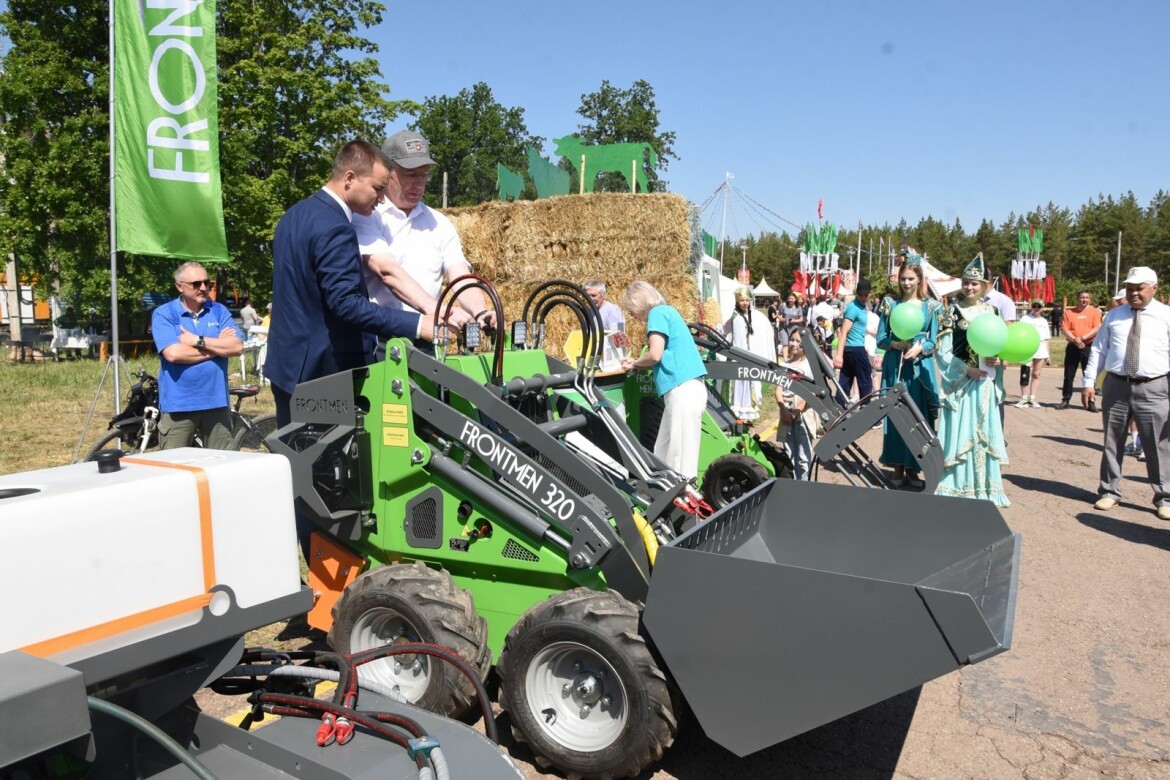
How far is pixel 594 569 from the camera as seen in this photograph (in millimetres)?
3590

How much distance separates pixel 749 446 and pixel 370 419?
14.3ft

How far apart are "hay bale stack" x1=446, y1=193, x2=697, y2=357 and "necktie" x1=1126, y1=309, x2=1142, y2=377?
18.0 feet

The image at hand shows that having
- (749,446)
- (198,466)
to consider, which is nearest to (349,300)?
(198,466)

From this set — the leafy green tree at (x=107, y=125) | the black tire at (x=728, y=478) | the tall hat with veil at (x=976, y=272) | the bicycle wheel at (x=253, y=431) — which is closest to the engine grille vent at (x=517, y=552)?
the black tire at (x=728, y=478)

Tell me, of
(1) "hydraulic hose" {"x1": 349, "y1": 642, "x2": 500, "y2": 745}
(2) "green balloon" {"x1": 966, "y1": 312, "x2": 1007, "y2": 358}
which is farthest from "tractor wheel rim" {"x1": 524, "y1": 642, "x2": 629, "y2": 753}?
(2) "green balloon" {"x1": 966, "y1": 312, "x2": 1007, "y2": 358}

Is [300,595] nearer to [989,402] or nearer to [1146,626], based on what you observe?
[1146,626]

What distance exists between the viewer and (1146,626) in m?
5.24

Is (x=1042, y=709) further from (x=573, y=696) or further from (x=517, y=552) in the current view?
(x=517, y=552)

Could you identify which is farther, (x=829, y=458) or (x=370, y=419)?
(x=829, y=458)

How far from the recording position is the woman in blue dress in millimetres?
8250

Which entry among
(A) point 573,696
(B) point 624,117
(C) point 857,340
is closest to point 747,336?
(C) point 857,340

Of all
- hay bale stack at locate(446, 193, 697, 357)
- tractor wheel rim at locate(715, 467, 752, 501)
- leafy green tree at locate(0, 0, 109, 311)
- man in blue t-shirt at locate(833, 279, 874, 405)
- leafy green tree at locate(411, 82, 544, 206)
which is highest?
leafy green tree at locate(411, 82, 544, 206)

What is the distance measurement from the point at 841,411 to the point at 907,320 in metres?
1.42

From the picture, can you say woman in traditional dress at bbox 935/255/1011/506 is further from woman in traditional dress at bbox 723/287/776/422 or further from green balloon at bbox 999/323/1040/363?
woman in traditional dress at bbox 723/287/776/422
